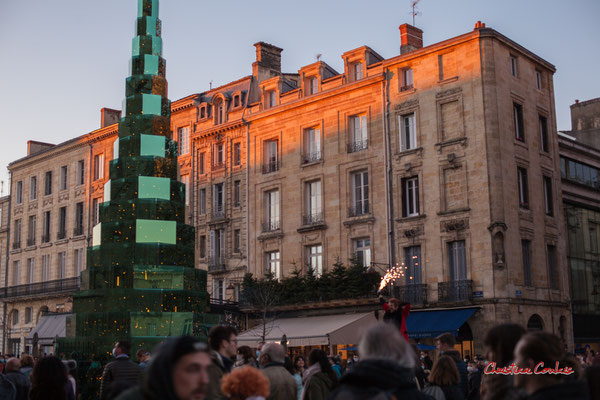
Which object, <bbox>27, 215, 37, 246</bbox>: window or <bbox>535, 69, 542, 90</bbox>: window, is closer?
<bbox>535, 69, 542, 90</bbox>: window

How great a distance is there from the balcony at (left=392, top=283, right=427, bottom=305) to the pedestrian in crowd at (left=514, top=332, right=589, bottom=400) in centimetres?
2400

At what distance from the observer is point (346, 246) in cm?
3097

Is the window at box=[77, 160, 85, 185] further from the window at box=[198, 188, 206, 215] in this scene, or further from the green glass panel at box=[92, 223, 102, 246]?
the green glass panel at box=[92, 223, 102, 246]

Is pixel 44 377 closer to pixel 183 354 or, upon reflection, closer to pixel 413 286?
pixel 183 354

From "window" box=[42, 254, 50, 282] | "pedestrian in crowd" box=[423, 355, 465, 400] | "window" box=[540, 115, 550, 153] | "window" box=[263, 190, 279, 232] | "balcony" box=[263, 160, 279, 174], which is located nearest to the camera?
"pedestrian in crowd" box=[423, 355, 465, 400]

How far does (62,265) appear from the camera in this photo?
143 ft

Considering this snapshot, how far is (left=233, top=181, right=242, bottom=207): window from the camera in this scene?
3528cm

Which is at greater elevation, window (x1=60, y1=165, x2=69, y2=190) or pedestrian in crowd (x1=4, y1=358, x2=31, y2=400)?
window (x1=60, y1=165, x2=69, y2=190)

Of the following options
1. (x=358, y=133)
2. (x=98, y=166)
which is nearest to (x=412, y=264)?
(x=358, y=133)

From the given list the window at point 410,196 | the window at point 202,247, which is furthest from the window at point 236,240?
the window at point 410,196

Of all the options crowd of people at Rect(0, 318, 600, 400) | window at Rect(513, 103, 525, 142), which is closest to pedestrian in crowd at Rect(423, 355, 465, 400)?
crowd of people at Rect(0, 318, 600, 400)

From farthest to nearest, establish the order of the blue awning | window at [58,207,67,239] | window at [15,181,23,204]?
window at [15,181,23,204] → window at [58,207,67,239] → the blue awning

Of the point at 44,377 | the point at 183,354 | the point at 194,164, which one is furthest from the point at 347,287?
the point at 183,354

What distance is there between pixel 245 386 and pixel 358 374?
1.79 m
